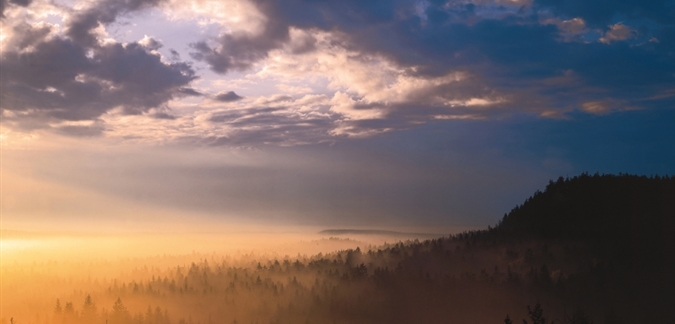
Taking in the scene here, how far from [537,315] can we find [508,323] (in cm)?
810

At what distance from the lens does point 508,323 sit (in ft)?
161

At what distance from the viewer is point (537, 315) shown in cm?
5519

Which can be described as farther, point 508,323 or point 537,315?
point 537,315
